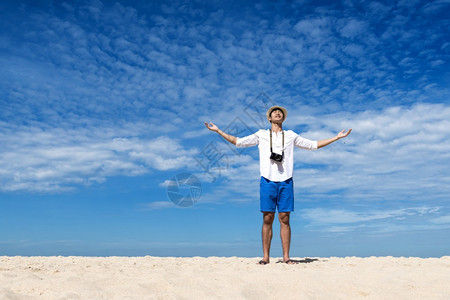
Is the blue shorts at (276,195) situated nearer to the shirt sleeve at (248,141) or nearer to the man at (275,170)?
the man at (275,170)

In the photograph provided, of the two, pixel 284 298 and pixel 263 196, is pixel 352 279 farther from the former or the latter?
pixel 263 196

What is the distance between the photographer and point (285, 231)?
7.30 m

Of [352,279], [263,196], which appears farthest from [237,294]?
[263,196]

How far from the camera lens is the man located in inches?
284

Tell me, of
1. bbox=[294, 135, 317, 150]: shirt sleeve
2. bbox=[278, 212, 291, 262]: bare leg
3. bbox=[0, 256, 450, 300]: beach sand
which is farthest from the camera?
bbox=[294, 135, 317, 150]: shirt sleeve

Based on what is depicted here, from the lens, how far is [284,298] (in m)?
4.62

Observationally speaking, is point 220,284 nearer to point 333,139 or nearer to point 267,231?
point 267,231

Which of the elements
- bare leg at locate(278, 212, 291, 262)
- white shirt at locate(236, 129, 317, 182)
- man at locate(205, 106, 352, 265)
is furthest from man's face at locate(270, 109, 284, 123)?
bare leg at locate(278, 212, 291, 262)

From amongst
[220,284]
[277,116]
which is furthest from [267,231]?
[220,284]

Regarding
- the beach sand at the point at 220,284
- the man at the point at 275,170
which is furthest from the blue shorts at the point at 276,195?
the beach sand at the point at 220,284

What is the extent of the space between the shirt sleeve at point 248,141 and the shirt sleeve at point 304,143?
819mm

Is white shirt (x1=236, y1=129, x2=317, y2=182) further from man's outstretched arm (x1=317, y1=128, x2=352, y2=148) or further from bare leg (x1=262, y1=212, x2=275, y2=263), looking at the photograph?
bare leg (x1=262, y1=212, x2=275, y2=263)

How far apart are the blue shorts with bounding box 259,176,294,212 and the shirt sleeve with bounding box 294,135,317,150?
867 mm

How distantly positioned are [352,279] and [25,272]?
4850 millimetres
